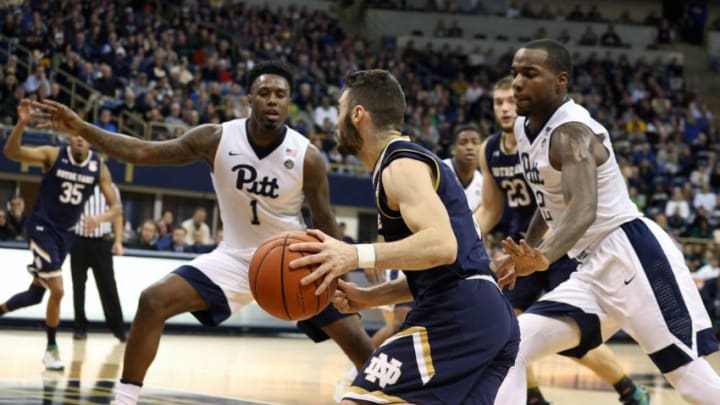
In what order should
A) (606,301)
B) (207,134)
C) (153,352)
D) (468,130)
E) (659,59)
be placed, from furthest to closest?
(659,59), (468,130), (207,134), (153,352), (606,301)

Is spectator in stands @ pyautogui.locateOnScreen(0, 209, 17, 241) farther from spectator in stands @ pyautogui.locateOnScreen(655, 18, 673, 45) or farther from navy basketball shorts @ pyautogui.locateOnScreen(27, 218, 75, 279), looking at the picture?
spectator in stands @ pyautogui.locateOnScreen(655, 18, 673, 45)

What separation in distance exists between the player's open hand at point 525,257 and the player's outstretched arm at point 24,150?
9.20 feet

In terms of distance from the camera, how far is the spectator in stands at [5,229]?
615 inches

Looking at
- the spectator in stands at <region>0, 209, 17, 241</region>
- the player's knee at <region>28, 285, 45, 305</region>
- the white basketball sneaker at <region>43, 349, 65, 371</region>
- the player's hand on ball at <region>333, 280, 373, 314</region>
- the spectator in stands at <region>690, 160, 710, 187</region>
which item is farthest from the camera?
the spectator in stands at <region>690, 160, 710, 187</region>

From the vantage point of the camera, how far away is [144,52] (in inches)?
857

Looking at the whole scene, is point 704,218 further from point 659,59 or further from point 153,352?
point 153,352

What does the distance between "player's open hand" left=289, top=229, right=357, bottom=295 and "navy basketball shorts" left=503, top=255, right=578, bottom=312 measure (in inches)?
137

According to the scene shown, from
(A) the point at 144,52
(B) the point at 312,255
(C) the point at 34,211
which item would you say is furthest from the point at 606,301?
(A) the point at 144,52

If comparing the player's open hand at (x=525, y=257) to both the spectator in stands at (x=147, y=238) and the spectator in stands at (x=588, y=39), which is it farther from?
the spectator in stands at (x=588, y=39)

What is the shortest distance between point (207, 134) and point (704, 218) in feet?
57.0

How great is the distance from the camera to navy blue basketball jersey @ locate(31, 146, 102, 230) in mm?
10945

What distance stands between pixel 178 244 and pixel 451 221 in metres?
12.1

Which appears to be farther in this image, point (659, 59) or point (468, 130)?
point (659, 59)

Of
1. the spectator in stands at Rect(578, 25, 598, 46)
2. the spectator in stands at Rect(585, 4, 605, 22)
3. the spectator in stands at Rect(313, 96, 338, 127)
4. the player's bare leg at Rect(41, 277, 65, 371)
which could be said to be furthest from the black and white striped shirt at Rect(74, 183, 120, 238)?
the spectator in stands at Rect(585, 4, 605, 22)
